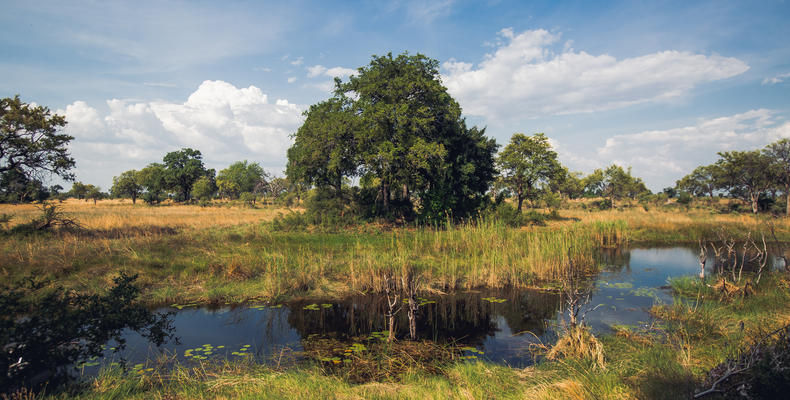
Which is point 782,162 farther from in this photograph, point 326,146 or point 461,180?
point 326,146

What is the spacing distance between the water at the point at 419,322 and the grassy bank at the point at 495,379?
1120 millimetres

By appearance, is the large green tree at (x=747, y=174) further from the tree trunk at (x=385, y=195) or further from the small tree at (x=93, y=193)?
the small tree at (x=93, y=193)

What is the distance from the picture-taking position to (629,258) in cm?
1789

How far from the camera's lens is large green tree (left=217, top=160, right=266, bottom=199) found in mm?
82062

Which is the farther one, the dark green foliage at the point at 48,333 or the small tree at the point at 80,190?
the small tree at the point at 80,190

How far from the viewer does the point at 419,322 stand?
8.99m

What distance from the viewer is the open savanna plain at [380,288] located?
15.6 ft

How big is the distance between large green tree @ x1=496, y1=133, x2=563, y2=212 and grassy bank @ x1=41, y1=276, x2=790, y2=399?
27.8 m

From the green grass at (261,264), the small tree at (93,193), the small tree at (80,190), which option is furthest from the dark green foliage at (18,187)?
the small tree at (80,190)

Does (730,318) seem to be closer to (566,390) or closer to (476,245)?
(566,390)

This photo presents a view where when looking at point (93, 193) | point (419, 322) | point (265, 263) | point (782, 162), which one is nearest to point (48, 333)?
point (419, 322)


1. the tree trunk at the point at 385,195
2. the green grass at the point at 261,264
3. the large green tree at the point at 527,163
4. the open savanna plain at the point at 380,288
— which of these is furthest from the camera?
the large green tree at the point at 527,163

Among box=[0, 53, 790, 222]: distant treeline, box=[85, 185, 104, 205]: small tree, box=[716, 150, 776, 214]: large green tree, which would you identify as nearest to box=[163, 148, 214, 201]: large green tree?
box=[85, 185, 104, 205]: small tree

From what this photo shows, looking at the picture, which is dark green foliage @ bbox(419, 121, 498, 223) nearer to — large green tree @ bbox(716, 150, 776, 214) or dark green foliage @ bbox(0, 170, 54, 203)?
dark green foliage @ bbox(0, 170, 54, 203)
